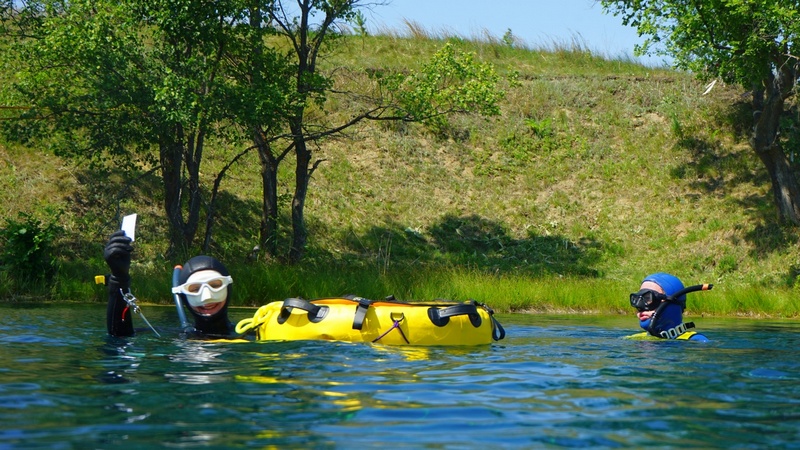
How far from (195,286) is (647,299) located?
471cm

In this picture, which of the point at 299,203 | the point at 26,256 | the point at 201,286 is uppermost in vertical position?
the point at 299,203

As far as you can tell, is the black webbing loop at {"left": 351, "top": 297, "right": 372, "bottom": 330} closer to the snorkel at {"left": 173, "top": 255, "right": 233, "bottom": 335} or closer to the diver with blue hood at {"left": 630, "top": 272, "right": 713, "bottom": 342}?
the snorkel at {"left": 173, "top": 255, "right": 233, "bottom": 335}

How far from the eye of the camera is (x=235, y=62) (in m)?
21.1

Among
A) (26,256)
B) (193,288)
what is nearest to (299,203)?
(26,256)

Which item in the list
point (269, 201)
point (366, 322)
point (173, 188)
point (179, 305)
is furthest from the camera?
point (269, 201)

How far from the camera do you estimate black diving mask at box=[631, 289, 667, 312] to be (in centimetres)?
1005

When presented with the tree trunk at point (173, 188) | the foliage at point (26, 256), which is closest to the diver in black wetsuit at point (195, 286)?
the foliage at point (26, 256)

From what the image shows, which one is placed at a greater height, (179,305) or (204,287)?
(204,287)

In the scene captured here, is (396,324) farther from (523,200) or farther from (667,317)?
(523,200)

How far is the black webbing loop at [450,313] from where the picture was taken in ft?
31.0

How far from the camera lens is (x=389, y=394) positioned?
20.9ft

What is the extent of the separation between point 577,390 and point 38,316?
8.82 m

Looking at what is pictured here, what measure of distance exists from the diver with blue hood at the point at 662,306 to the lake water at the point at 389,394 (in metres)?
0.21

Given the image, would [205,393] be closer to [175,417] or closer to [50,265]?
[175,417]
